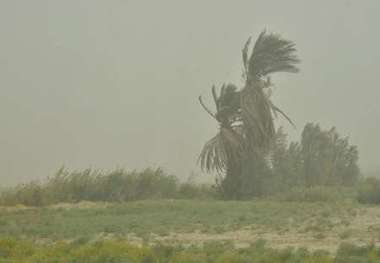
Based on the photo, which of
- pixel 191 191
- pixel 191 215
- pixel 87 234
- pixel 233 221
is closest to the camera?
pixel 87 234

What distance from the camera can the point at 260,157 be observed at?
30812 mm

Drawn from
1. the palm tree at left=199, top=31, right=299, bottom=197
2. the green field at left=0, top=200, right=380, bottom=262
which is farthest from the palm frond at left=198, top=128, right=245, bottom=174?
the green field at left=0, top=200, right=380, bottom=262

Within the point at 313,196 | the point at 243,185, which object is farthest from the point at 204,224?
the point at 243,185

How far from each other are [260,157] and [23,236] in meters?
16.3

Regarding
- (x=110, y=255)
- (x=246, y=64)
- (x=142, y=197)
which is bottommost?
(x=110, y=255)

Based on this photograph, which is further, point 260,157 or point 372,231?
point 260,157

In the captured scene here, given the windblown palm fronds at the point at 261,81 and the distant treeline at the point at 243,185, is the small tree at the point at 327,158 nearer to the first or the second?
the distant treeline at the point at 243,185

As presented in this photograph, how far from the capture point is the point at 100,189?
1155 inches

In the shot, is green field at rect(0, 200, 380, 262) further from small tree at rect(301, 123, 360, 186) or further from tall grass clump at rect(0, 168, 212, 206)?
small tree at rect(301, 123, 360, 186)

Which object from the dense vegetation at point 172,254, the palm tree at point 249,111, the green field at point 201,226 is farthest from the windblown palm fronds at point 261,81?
the dense vegetation at point 172,254

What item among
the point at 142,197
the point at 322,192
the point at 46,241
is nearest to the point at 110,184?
the point at 142,197

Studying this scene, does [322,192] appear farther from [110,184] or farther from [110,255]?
[110,255]

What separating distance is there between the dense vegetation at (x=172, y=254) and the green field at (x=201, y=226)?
1.13 feet

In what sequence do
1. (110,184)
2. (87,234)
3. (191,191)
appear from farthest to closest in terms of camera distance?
(191,191) < (110,184) < (87,234)
